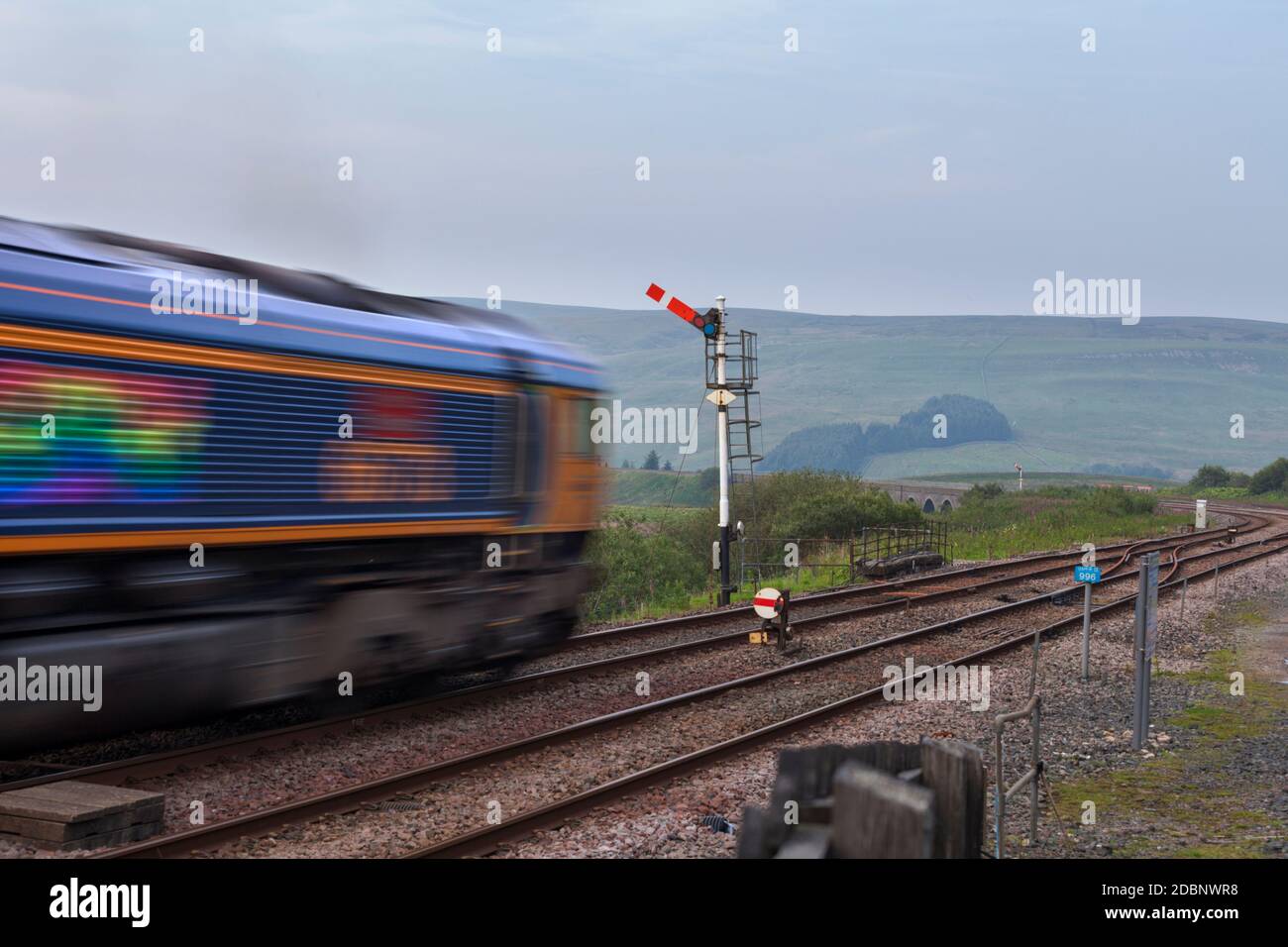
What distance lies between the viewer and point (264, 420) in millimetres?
10734

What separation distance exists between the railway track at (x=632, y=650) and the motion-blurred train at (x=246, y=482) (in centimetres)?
41

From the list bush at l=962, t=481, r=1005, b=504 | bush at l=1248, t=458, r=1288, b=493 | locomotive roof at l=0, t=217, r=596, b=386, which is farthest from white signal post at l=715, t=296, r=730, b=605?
bush at l=1248, t=458, r=1288, b=493

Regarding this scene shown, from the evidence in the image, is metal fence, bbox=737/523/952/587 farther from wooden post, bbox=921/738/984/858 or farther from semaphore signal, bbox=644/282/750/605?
wooden post, bbox=921/738/984/858

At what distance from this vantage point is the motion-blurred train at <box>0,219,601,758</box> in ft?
29.6

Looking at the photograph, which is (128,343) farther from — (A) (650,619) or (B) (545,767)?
(A) (650,619)

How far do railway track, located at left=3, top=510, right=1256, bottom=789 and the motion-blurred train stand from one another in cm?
41

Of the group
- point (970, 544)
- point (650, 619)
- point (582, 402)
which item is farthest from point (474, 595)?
point (970, 544)

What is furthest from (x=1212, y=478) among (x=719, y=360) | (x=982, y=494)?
(x=719, y=360)

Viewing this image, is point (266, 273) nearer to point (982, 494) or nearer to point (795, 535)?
point (795, 535)

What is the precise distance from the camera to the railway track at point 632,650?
10039 millimetres
